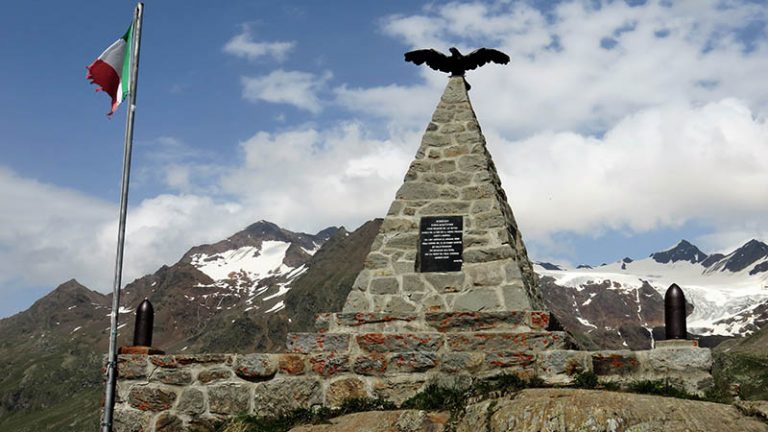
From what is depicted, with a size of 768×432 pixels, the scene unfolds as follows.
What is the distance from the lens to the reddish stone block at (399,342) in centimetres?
1057

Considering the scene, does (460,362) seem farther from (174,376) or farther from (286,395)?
(174,376)

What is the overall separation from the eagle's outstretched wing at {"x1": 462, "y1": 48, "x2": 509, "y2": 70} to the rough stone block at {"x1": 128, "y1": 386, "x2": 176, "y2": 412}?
7.64 meters

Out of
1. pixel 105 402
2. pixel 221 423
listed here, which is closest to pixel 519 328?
pixel 221 423

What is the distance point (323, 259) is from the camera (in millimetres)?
196875

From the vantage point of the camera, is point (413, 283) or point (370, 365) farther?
point (413, 283)

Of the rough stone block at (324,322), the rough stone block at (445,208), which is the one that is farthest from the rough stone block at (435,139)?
the rough stone block at (324,322)

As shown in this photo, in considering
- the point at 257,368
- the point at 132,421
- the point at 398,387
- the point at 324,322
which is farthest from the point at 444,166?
the point at 132,421

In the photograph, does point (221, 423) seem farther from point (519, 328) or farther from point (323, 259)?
point (323, 259)

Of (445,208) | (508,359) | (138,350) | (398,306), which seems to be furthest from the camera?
(445,208)

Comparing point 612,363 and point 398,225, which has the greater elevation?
point 398,225

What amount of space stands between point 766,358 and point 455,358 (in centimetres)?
2328

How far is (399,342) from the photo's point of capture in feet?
35.2

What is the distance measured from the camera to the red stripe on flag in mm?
12289

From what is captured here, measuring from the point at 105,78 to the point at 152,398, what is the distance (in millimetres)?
5085
